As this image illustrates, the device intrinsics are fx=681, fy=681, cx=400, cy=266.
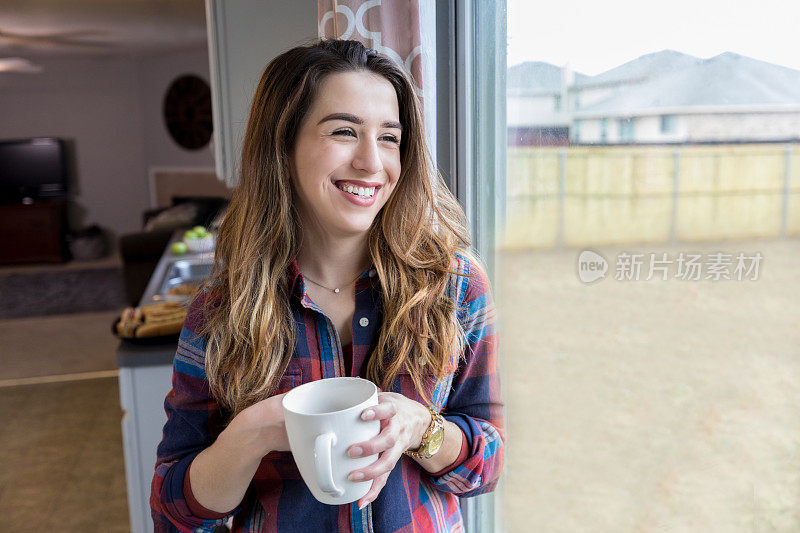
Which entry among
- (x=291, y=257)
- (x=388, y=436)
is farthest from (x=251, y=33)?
(x=388, y=436)

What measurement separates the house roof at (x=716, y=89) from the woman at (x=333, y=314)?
0.32 m

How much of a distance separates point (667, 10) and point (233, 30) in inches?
61.8

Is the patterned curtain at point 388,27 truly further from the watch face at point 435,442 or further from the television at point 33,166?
the television at point 33,166

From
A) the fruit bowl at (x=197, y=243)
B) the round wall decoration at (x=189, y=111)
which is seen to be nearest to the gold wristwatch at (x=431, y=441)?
the fruit bowl at (x=197, y=243)

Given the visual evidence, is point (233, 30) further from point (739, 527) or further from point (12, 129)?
point (12, 129)

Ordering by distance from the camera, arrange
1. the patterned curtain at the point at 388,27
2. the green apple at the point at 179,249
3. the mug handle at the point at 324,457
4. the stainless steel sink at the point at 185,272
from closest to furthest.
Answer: the mug handle at the point at 324,457 < the patterned curtain at the point at 388,27 < the stainless steel sink at the point at 185,272 < the green apple at the point at 179,249

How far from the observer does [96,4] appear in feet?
16.6

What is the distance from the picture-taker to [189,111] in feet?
25.8

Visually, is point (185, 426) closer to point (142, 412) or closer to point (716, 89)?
point (716, 89)

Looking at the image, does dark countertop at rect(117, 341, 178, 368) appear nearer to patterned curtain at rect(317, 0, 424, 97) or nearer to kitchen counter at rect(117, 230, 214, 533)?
kitchen counter at rect(117, 230, 214, 533)

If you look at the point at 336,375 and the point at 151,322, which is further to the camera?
the point at 151,322

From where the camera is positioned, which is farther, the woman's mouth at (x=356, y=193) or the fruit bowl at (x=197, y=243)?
the fruit bowl at (x=197, y=243)

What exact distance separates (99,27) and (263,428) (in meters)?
6.37

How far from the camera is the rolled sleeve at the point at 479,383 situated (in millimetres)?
1009
